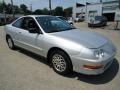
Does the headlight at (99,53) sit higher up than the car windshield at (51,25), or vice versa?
the car windshield at (51,25)

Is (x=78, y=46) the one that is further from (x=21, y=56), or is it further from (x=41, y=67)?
(x=21, y=56)

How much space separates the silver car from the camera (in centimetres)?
363

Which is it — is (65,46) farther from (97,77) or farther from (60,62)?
(97,77)

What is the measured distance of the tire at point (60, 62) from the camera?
12.9 ft

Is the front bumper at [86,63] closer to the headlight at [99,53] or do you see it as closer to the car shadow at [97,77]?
the headlight at [99,53]

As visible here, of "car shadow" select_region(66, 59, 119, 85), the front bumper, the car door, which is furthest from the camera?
the car door

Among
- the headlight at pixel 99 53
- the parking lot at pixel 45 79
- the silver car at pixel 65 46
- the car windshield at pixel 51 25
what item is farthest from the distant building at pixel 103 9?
the headlight at pixel 99 53

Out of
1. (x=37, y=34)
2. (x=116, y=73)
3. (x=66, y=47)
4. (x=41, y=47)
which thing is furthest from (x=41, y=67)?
(x=116, y=73)

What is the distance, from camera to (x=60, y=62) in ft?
13.7

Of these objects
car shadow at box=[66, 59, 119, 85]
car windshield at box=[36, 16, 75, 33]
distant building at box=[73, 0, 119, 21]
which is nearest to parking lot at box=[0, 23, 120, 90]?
car shadow at box=[66, 59, 119, 85]

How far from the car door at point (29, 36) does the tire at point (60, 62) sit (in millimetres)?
589

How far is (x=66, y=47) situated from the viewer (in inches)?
152

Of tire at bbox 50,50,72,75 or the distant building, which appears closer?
tire at bbox 50,50,72,75

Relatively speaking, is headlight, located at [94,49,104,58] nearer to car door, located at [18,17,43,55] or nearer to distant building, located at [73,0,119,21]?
car door, located at [18,17,43,55]
